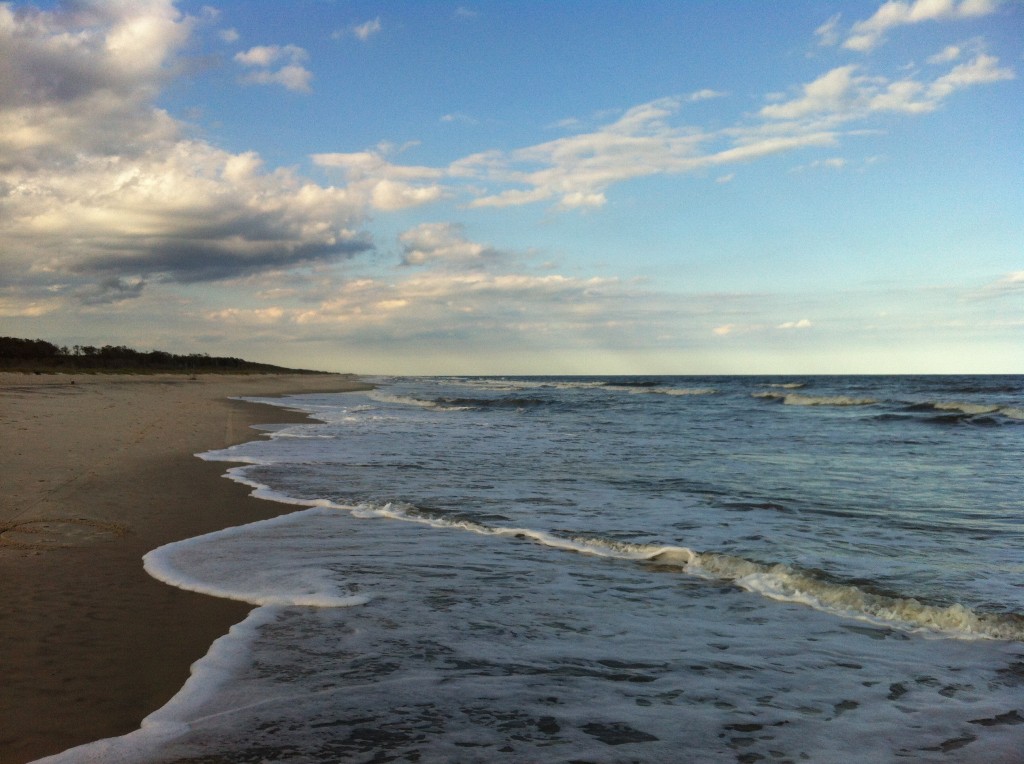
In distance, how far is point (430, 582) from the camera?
570 cm

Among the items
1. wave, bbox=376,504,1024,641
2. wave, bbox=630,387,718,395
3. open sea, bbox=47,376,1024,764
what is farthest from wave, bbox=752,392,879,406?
wave, bbox=376,504,1024,641

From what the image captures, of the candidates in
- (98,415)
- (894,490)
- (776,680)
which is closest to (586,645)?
(776,680)

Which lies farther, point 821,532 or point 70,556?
point 821,532

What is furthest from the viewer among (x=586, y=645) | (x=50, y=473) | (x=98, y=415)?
(x=98, y=415)

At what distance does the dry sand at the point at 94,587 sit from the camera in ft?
11.0

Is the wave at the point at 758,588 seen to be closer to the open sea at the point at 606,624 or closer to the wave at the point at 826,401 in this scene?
the open sea at the point at 606,624

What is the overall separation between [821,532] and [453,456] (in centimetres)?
794

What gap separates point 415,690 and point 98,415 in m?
18.7

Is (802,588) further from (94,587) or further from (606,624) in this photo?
(94,587)

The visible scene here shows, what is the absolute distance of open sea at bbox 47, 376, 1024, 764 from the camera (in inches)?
127

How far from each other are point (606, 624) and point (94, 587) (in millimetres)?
3725

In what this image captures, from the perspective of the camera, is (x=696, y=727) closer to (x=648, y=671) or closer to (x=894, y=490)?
(x=648, y=671)

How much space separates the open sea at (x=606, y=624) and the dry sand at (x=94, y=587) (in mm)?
223

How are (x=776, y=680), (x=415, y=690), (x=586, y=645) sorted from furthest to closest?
(x=586, y=645) < (x=776, y=680) < (x=415, y=690)
